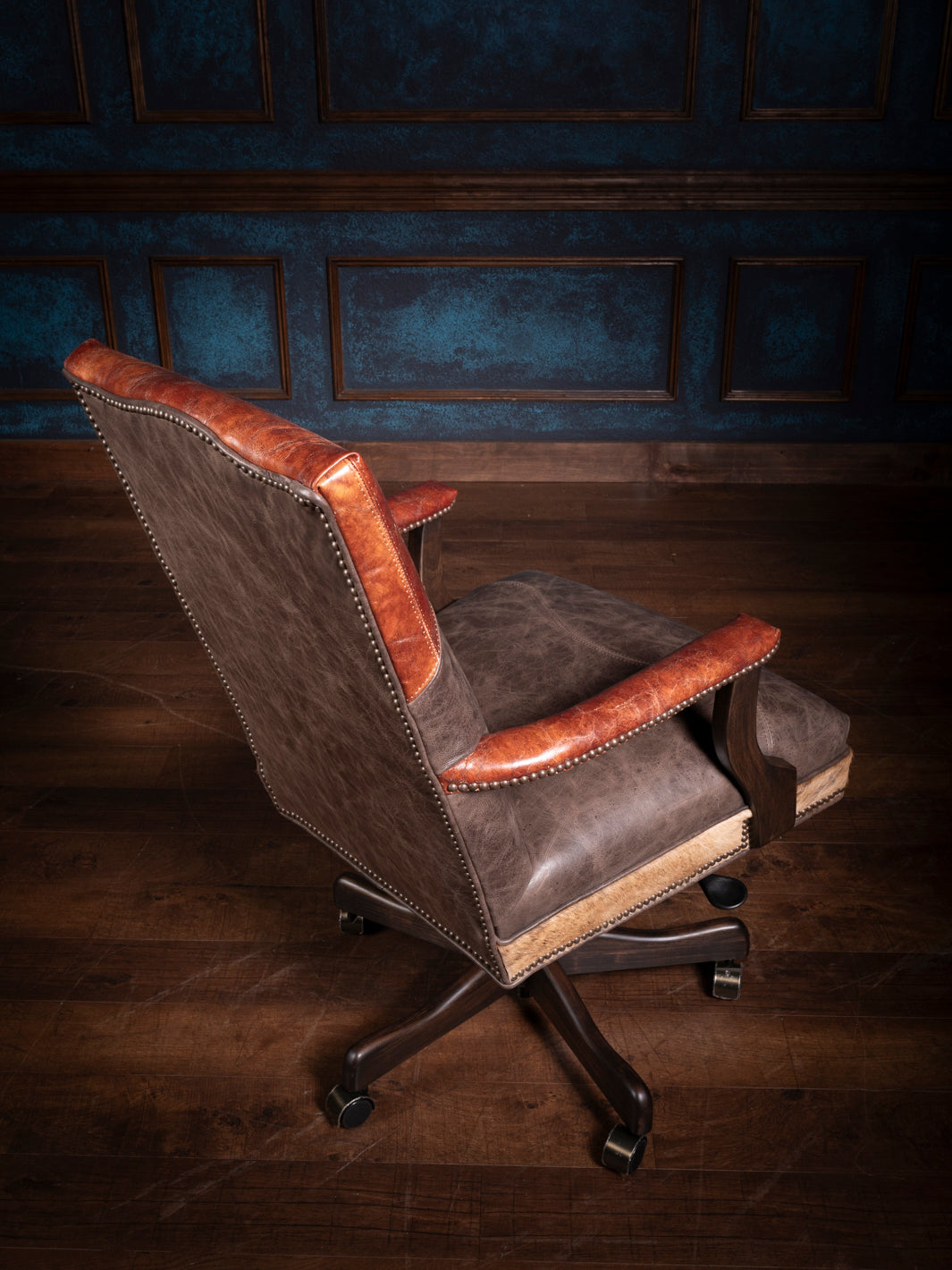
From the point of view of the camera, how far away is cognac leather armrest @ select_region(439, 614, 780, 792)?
46.4 inches

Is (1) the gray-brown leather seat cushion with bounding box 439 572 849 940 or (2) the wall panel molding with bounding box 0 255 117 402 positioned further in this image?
(2) the wall panel molding with bounding box 0 255 117 402

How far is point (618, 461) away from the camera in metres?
3.60

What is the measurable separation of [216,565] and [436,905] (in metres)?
0.48

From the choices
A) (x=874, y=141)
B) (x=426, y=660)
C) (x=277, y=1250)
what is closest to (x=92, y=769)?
(x=277, y=1250)

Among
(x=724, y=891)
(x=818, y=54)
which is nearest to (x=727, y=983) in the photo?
(x=724, y=891)

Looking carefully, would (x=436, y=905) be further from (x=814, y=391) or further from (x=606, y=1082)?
(x=814, y=391)

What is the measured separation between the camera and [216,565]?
121 cm

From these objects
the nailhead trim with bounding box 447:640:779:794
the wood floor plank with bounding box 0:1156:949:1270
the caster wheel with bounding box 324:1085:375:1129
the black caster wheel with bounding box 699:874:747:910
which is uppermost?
the nailhead trim with bounding box 447:640:779:794

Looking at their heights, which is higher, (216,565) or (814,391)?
(216,565)

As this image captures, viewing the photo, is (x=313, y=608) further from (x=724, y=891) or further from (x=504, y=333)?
(x=504, y=333)

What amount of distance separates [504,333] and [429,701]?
2568mm

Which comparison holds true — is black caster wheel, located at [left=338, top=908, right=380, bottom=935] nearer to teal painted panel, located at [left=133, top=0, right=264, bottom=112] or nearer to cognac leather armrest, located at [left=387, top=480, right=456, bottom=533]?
cognac leather armrest, located at [left=387, top=480, right=456, bottom=533]

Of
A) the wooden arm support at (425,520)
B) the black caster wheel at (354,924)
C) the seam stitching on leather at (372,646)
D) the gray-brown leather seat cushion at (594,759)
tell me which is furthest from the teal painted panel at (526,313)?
the seam stitching on leather at (372,646)

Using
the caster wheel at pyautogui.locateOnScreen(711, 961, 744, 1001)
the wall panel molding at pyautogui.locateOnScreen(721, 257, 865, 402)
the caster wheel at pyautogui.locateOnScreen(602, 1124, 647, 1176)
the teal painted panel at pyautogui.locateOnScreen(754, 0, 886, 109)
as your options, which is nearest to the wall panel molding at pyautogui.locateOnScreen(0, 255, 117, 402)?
the wall panel molding at pyautogui.locateOnScreen(721, 257, 865, 402)
